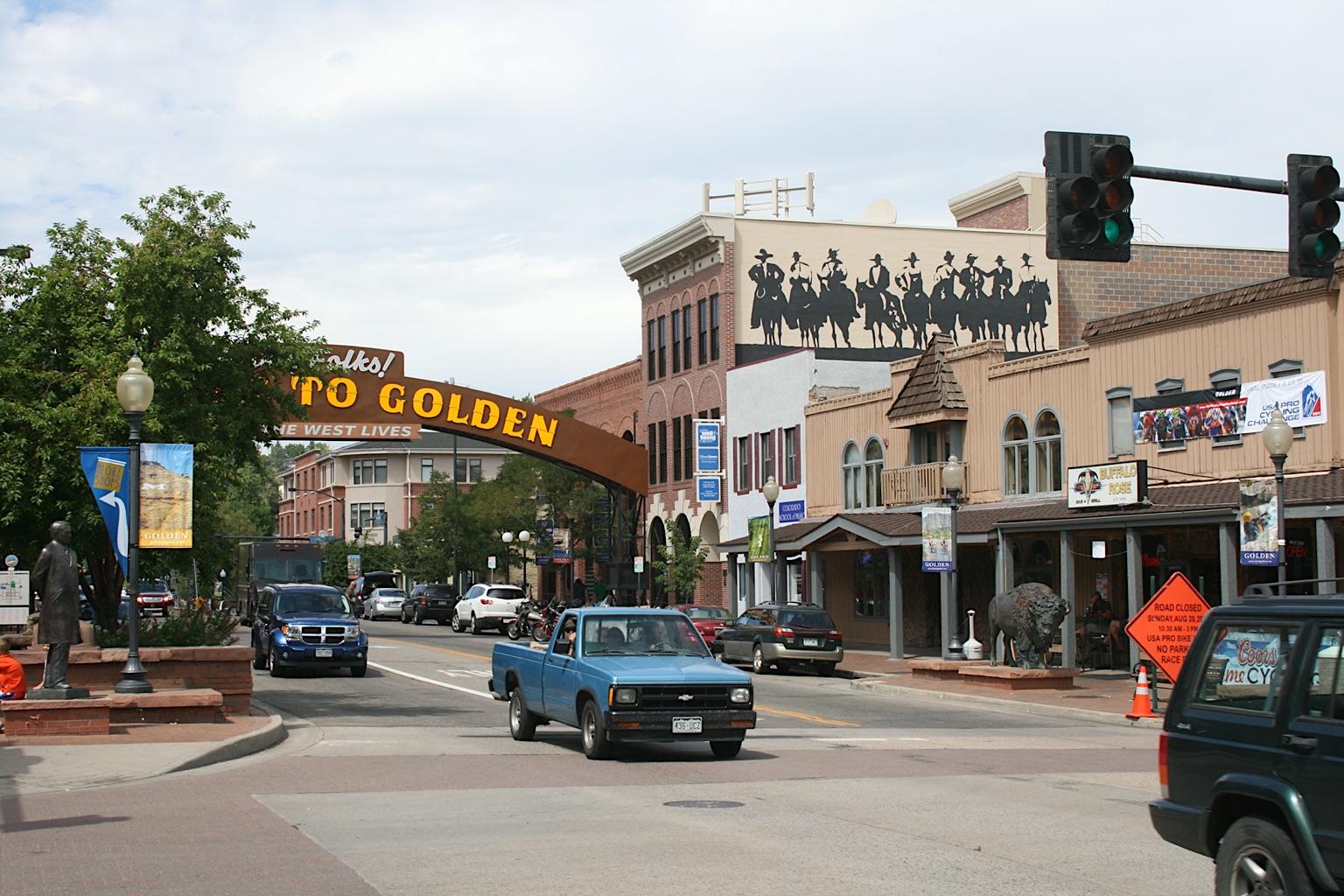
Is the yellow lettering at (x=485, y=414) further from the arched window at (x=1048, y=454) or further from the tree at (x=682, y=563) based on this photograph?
the arched window at (x=1048, y=454)

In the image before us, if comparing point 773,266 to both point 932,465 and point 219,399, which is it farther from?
point 219,399

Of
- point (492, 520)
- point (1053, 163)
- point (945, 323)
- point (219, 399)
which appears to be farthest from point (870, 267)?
point (1053, 163)

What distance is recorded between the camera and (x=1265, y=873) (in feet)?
22.5

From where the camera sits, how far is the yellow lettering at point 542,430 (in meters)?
45.9

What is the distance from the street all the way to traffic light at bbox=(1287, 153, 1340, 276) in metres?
5.03

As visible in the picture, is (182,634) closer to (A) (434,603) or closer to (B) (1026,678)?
(B) (1026,678)

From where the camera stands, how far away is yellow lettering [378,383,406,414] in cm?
4272

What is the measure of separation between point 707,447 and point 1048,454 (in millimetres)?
17031

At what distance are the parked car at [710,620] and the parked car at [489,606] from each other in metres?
14.4

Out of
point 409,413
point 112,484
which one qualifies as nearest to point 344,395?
point 409,413

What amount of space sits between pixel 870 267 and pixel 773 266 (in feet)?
11.8

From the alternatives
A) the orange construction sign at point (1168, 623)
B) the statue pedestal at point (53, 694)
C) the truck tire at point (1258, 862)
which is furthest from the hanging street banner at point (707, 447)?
the truck tire at point (1258, 862)

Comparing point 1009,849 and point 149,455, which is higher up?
point 149,455

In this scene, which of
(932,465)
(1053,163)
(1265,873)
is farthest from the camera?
(932,465)
